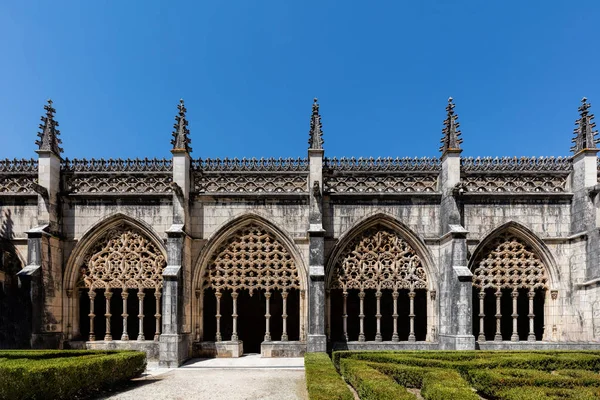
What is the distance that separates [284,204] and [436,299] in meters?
6.24

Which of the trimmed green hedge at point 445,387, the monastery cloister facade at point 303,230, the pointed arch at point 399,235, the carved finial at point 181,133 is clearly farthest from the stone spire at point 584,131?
the carved finial at point 181,133

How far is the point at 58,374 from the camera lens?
8219mm

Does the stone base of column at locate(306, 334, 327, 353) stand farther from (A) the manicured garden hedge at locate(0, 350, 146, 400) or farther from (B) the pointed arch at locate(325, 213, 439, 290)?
(A) the manicured garden hedge at locate(0, 350, 146, 400)

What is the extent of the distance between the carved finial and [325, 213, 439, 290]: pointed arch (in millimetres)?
6339

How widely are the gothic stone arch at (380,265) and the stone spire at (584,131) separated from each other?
259 inches

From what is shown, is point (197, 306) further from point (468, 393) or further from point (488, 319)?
point (488, 319)

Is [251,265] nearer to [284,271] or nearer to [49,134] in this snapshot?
[284,271]

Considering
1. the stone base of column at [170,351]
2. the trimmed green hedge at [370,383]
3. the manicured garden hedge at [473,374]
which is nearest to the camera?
the trimmed green hedge at [370,383]

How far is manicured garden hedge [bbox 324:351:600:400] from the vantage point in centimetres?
726

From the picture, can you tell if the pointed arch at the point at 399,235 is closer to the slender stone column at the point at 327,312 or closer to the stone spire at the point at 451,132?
the slender stone column at the point at 327,312

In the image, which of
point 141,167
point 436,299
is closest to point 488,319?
point 436,299

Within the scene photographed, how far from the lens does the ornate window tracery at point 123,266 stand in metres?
14.1

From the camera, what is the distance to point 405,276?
1418 cm

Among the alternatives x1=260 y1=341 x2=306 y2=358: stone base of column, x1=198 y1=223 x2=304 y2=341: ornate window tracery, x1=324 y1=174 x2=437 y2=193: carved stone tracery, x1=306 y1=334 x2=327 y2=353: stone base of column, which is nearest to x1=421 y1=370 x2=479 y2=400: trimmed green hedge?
x1=306 y1=334 x2=327 y2=353: stone base of column
